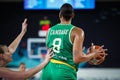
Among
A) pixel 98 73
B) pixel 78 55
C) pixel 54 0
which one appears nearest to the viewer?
pixel 78 55

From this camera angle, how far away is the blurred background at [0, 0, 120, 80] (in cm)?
927

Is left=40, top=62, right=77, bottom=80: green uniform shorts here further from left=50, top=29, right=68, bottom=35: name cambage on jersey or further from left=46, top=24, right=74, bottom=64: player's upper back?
left=50, top=29, right=68, bottom=35: name cambage on jersey

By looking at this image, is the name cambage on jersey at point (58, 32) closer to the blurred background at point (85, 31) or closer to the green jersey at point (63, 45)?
the green jersey at point (63, 45)

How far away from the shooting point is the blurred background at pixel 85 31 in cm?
927

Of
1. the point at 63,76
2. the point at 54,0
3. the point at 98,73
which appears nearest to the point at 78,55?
the point at 63,76

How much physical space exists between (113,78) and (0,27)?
3.07 metres

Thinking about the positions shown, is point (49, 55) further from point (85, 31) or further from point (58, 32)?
point (85, 31)

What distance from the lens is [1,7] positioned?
9.57 meters

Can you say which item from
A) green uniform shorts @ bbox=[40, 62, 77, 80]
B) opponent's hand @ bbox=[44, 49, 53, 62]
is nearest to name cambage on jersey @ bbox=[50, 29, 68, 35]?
opponent's hand @ bbox=[44, 49, 53, 62]

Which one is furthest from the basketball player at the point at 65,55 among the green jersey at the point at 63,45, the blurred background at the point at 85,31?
the blurred background at the point at 85,31

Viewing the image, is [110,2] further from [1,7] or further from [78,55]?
[78,55]

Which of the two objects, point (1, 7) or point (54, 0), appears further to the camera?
point (1, 7)

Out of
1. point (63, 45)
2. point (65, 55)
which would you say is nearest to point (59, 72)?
point (65, 55)

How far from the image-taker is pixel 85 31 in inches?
366
